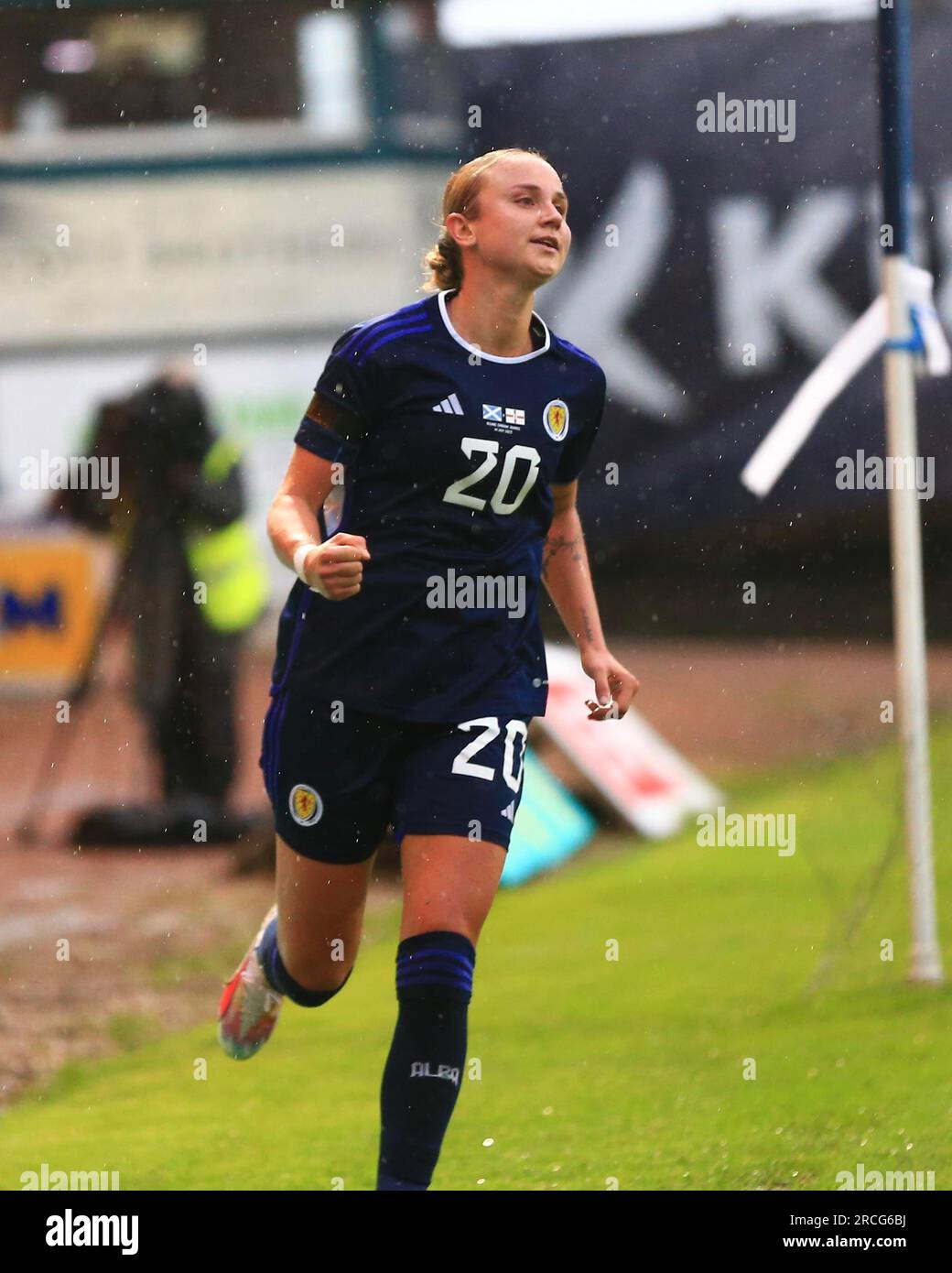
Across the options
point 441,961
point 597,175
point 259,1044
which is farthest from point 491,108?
point 441,961

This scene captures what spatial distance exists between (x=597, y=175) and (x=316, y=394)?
8.56 meters

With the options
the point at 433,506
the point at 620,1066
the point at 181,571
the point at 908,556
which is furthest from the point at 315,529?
the point at 181,571

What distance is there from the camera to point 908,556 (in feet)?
19.4

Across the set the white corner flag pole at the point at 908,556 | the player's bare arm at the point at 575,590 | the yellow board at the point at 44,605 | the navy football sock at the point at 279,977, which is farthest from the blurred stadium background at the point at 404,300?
the player's bare arm at the point at 575,590

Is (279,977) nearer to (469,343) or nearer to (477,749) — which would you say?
(477,749)

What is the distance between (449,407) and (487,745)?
2.00 feet

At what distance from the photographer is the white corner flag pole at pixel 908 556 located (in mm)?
5797

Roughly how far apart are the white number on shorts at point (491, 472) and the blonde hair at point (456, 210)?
1.21 ft

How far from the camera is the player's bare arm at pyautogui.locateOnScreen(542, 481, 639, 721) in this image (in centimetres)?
405

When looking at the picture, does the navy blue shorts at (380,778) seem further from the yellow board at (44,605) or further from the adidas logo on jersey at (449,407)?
the yellow board at (44,605)

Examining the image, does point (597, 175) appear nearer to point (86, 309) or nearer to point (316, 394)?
point (86, 309)

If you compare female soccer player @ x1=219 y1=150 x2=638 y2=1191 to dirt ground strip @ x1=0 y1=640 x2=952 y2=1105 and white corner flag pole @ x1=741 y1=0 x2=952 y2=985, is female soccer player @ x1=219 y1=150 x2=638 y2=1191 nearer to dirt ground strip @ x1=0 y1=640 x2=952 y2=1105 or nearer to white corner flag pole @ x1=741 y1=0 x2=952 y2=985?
white corner flag pole @ x1=741 y1=0 x2=952 y2=985

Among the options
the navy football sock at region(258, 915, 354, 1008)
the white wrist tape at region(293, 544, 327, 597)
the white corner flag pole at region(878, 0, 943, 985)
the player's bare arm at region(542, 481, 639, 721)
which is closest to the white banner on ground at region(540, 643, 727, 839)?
the white corner flag pole at region(878, 0, 943, 985)

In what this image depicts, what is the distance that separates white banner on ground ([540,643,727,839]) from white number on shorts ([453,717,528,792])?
5669 millimetres
